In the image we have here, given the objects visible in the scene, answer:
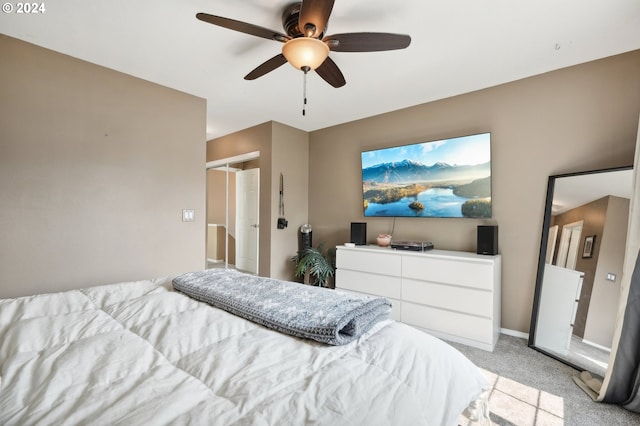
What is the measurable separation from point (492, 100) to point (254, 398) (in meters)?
3.27

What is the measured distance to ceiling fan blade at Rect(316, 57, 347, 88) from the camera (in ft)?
6.39

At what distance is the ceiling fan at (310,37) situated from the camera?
4.97ft

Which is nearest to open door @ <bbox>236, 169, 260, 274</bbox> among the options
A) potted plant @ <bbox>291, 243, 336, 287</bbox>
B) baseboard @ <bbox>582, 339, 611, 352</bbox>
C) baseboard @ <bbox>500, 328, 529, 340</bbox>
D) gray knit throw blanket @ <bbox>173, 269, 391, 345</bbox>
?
potted plant @ <bbox>291, 243, 336, 287</bbox>

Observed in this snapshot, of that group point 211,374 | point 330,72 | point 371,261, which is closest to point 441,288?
point 371,261

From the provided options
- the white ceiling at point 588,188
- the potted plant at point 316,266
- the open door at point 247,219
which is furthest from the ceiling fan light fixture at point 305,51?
the open door at point 247,219

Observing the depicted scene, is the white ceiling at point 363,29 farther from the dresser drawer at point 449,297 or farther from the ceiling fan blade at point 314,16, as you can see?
the dresser drawer at point 449,297

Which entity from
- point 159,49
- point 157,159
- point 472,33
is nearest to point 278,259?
point 157,159

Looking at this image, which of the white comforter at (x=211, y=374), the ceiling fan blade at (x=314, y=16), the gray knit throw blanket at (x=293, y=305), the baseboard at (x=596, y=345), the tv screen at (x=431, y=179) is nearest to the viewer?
the white comforter at (x=211, y=374)

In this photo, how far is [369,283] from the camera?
3.17 m

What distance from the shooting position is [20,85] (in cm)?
214

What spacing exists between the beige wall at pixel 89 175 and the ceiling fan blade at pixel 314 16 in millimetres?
1980

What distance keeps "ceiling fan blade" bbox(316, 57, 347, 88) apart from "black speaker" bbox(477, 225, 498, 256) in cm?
186

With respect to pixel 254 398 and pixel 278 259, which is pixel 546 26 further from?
pixel 278 259

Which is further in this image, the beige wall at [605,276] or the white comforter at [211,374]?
the beige wall at [605,276]
